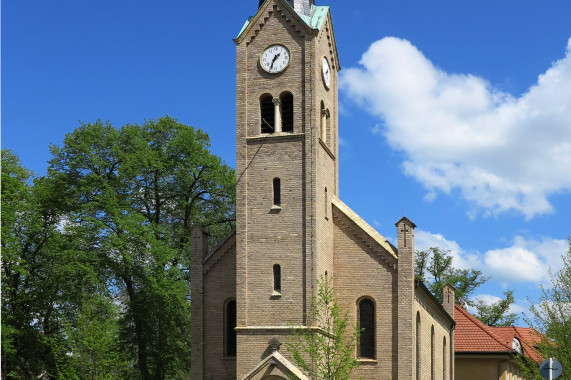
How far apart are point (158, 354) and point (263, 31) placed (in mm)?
18379

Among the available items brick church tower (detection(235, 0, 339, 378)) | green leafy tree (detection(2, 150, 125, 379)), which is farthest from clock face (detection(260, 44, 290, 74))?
green leafy tree (detection(2, 150, 125, 379))

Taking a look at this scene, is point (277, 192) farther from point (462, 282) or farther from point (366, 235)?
point (462, 282)

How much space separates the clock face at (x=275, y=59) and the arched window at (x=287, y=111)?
1055mm

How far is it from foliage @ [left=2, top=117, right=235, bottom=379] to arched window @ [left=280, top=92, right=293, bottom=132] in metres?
11.9

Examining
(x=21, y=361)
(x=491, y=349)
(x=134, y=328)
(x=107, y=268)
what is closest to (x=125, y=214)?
(x=107, y=268)

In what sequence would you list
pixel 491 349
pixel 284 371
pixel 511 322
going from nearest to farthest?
pixel 284 371, pixel 491 349, pixel 511 322

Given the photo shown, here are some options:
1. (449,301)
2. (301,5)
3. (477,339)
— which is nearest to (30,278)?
(301,5)

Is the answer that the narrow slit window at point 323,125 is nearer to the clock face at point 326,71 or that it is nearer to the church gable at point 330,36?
the clock face at point 326,71

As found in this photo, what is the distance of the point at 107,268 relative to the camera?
3962cm

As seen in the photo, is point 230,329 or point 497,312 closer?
point 230,329

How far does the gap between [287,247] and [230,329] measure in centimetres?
502

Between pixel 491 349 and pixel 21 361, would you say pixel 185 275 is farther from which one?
pixel 491 349

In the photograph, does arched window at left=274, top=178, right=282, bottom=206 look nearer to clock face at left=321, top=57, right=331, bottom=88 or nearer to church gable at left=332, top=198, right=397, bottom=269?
church gable at left=332, top=198, right=397, bottom=269

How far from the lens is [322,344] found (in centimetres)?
2602
